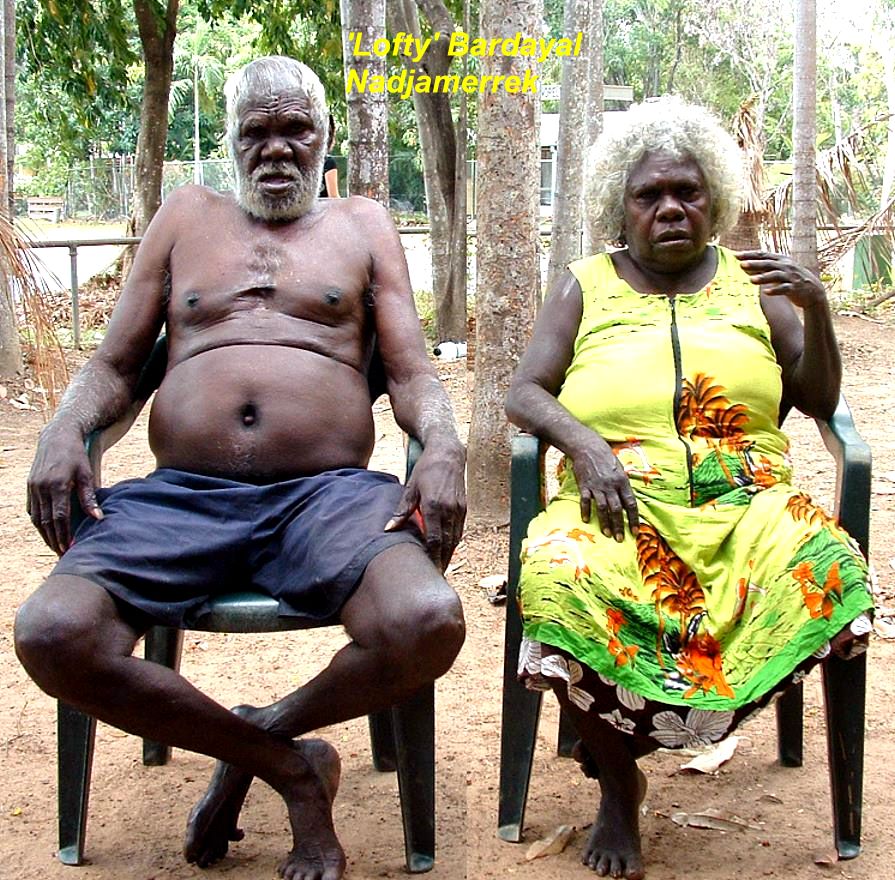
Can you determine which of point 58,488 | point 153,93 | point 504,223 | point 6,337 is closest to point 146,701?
point 58,488

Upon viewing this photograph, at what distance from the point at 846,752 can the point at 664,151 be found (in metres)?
1.47

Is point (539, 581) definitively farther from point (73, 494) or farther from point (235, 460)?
point (73, 494)

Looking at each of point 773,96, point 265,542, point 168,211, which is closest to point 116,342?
point 168,211

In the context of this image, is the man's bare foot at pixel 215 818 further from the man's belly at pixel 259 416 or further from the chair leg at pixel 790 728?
the chair leg at pixel 790 728

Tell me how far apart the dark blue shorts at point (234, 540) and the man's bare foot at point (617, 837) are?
713 mm

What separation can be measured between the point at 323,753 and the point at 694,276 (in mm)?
1463

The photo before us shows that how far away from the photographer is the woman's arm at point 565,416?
270 cm

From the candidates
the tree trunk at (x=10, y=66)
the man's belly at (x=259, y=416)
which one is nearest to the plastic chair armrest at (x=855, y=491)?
the man's belly at (x=259, y=416)

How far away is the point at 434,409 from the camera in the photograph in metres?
2.84

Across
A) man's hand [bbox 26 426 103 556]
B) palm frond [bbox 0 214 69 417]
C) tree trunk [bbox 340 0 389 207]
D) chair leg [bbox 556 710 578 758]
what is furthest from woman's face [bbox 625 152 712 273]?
palm frond [bbox 0 214 69 417]

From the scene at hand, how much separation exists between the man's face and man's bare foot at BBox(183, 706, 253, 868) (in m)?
1.27

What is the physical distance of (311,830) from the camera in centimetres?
254

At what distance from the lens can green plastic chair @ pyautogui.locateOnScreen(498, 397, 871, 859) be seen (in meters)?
2.68

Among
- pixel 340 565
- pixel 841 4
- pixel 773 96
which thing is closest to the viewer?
pixel 340 565
